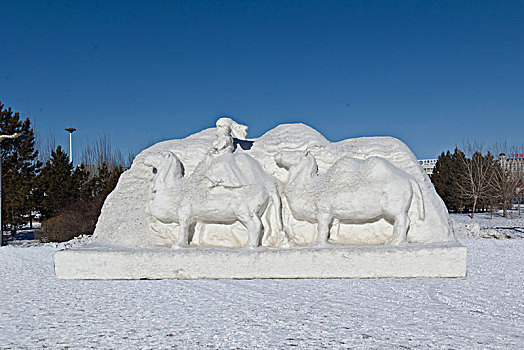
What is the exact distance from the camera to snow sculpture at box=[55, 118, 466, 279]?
526cm

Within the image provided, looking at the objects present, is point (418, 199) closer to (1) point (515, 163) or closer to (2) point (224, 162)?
(2) point (224, 162)

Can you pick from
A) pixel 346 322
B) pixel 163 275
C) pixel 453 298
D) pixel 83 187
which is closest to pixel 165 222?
pixel 163 275

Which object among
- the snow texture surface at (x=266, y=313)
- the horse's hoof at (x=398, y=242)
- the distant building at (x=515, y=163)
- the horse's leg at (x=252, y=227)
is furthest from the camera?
the distant building at (x=515, y=163)

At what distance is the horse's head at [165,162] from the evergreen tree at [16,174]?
9.78 metres

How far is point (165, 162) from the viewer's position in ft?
20.5

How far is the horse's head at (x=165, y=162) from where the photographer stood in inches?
245

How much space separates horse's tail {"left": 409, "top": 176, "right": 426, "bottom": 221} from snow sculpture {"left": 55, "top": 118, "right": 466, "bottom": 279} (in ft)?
0.04

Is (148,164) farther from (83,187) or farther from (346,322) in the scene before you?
(83,187)

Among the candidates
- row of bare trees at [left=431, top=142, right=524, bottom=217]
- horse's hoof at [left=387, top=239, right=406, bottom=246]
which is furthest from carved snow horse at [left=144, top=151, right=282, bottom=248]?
row of bare trees at [left=431, top=142, right=524, bottom=217]

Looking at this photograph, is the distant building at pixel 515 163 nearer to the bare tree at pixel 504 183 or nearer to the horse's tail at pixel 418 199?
the bare tree at pixel 504 183

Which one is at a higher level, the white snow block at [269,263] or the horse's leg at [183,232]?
the horse's leg at [183,232]

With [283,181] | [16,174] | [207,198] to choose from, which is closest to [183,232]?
[207,198]

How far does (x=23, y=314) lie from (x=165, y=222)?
249 centimetres

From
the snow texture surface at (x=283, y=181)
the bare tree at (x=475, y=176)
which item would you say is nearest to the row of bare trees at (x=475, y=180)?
the bare tree at (x=475, y=176)
